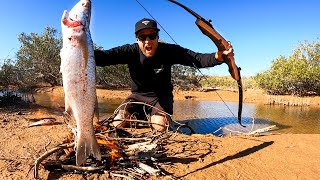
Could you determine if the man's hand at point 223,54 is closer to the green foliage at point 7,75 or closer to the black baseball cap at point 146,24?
the black baseball cap at point 146,24

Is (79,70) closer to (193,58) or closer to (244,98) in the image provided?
(193,58)

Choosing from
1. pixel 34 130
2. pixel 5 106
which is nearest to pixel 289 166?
pixel 34 130

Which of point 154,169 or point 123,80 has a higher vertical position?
point 123,80

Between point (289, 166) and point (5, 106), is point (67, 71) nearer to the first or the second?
point (289, 166)

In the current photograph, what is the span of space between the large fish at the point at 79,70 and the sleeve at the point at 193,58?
2.67 m

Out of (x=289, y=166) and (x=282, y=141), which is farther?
(x=282, y=141)

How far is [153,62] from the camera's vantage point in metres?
6.12

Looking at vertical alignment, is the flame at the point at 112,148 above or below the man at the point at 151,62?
below

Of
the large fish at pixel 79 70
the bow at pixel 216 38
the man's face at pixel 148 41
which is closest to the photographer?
the large fish at pixel 79 70

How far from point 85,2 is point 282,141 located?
14.5 ft

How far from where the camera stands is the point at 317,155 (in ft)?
16.3

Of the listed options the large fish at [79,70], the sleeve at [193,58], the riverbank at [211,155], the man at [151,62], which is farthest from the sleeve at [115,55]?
the large fish at [79,70]

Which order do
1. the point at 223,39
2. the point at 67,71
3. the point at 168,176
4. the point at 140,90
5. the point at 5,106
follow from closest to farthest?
the point at 67,71 < the point at 168,176 < the point at 223,39 < the point at 140,90 < the point at 5,106

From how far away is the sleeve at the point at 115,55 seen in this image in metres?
5.43
